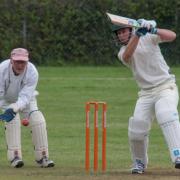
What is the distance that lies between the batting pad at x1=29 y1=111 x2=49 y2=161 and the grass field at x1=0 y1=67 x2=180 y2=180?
7.8 inches

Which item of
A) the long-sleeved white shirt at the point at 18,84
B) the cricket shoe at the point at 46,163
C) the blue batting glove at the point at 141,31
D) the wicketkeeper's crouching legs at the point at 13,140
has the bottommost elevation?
the cricket shoe at the point at 46,163

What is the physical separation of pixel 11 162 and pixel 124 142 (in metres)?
2.78

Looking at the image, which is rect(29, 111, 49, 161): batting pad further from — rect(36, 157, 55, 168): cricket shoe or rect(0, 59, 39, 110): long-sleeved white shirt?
rect(0, 59, 39, 110): long-sleeved white shirt

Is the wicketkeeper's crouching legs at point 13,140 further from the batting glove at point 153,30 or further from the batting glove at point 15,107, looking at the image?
the batting glove at point 153,30

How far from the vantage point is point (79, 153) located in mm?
12539

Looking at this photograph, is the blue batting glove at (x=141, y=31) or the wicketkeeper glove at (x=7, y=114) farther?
Result: the wicketkeeper glove at (x=7, y=114)

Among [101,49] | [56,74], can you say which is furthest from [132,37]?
[101,49]

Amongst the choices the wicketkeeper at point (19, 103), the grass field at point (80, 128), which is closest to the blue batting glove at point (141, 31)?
the grass field at point (80, 128)

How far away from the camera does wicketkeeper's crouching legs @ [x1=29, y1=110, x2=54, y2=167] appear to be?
440 inches

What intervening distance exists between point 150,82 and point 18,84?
5.75 ft

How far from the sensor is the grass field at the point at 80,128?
1045 centimetres

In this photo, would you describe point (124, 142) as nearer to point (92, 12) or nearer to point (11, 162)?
point (11, 162)

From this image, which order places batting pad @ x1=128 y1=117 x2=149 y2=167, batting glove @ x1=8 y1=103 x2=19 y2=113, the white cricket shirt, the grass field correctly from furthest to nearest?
1. batting glove @ x1=8 y1=103 x2=19 y2=113
2. the grass field
3. batting pad @ x1=128 y1=117 x2=149 y2=167
4. the white cricket shirt

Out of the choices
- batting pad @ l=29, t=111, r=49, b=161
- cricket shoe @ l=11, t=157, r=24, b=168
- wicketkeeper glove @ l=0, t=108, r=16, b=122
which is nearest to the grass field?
cricket shoe @ l=11, t=157, r=24, b=168
